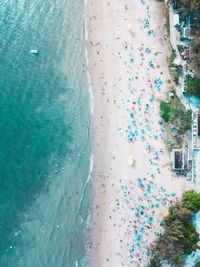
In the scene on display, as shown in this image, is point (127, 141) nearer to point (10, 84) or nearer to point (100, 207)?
Answer: point (100, 207)

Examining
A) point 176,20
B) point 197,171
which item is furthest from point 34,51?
point 197,171

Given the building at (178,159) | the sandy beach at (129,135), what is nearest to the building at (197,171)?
the sandy beach at (129,135)

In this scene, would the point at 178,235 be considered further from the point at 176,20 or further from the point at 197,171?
the point at 176,20

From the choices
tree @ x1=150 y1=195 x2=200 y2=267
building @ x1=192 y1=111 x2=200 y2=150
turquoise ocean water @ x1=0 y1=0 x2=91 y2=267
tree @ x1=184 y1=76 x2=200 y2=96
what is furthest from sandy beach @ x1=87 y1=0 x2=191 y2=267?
building @ x1=192 y1=111 x2=200 y2=150

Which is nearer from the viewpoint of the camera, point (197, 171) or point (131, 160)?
point (131, 160)

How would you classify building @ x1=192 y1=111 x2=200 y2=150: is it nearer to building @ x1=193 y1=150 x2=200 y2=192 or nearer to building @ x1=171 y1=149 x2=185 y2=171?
building @ x1=193 y1=150 x2=200 y2=192
